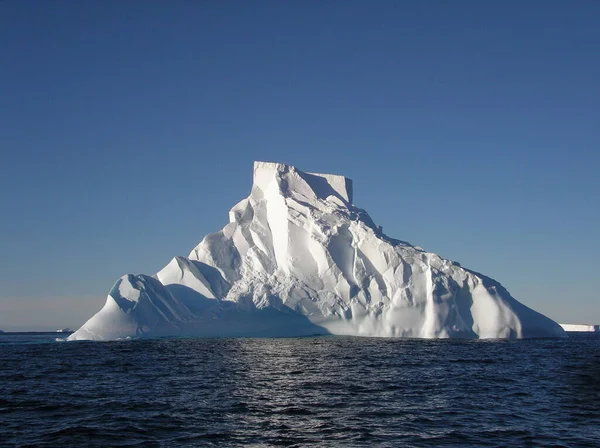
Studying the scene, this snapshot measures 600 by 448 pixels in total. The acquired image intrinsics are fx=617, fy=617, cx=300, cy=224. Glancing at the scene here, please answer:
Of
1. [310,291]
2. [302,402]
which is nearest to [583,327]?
[310,291]

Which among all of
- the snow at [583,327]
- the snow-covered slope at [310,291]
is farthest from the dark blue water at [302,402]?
the snow at [583,327]

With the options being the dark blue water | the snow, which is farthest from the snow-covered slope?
the snow

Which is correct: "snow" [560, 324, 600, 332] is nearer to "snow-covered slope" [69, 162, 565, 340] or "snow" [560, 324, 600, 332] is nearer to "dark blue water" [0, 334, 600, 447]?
"snow-covered slope" [69, 162, 565, 340]

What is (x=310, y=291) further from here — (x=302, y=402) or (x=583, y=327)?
(x=583, y=327)

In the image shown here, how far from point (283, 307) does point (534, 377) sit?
27331 mm

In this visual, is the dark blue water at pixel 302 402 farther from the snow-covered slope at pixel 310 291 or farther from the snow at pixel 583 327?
the snow at pixel 583 327

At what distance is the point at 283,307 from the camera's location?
47.6 metres

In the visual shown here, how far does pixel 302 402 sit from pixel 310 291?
32.4 metres

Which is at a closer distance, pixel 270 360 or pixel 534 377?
pixel 534 377

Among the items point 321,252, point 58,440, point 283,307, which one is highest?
point 321,252

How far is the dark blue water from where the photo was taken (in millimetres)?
12250

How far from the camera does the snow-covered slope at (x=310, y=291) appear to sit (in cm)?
4525

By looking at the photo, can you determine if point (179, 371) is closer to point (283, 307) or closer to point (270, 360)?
point (270, 360)

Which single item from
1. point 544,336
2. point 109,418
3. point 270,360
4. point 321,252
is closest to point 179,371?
point 270,360
